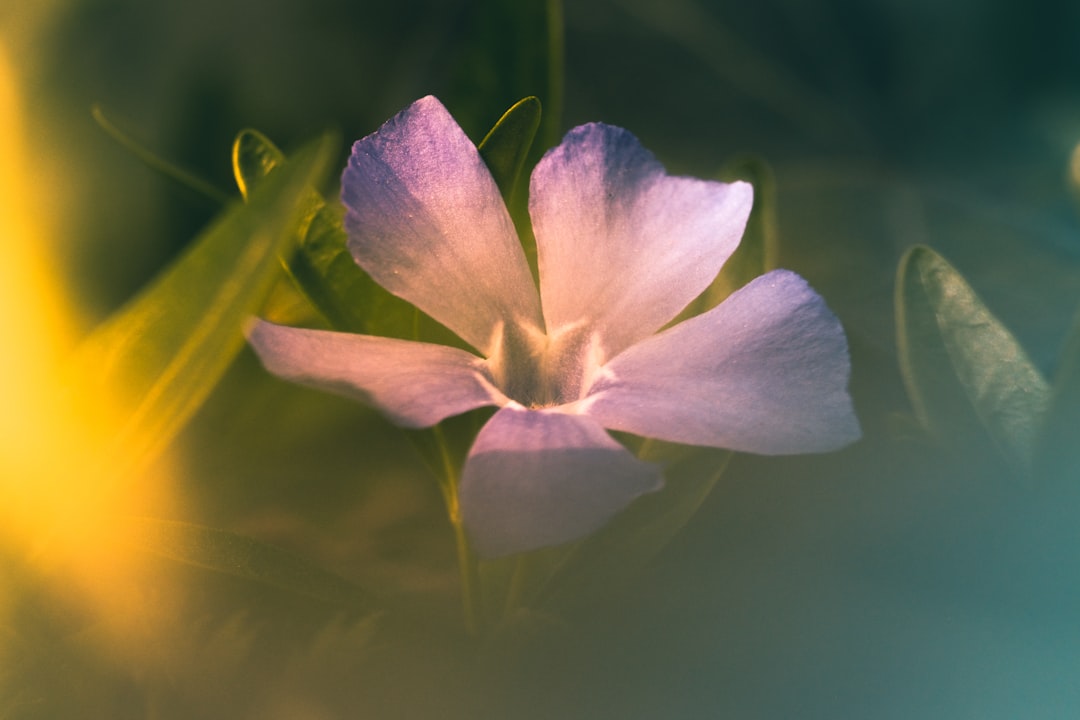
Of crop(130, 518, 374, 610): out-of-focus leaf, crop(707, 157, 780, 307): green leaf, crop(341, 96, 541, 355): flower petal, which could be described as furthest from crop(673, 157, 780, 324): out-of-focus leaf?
crop(130, 518, 374, 610): out-of-focus leaf

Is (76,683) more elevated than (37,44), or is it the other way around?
(37,44)

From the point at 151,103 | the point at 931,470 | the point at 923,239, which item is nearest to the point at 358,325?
the point at 931,470

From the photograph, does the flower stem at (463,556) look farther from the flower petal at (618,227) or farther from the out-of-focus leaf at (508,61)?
the out-of-focus leaf at (508,61)

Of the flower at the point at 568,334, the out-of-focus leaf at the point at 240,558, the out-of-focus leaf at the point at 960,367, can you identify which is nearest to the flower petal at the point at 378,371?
the flower at the point at 568,334

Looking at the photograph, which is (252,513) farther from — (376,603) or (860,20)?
(860,20)

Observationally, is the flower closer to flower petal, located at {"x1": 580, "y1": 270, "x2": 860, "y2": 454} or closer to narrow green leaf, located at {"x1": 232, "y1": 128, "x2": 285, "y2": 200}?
flower petal, located at {"x1": 580, "y1": 270, "x2": 860, "y2": 454}
